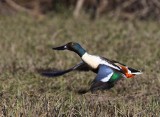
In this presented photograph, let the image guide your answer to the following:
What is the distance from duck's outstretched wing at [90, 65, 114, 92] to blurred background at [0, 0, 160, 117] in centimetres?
14

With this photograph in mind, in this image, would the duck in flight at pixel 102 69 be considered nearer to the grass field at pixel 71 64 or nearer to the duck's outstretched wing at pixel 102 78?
the duck's outstretched wing at pixel 102 78

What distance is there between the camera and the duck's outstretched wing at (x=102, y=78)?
15.6 feet

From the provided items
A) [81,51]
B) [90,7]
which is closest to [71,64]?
[81,51]

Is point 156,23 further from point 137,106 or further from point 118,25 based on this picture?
point 137,106

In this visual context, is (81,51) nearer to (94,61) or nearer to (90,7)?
(94,61)

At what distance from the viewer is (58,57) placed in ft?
24.2

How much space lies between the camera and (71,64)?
7027 millimetres

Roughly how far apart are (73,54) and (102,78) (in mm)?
2815

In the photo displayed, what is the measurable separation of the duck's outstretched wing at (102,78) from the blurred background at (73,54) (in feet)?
0.47

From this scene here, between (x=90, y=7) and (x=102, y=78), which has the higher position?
(x=90, y=7)

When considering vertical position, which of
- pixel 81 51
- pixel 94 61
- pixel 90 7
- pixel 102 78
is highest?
pixel 90 7

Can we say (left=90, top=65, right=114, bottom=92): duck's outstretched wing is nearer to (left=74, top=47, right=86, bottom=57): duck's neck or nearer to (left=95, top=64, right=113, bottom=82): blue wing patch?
(left=95, top=64, right=113, bottom=82): blue wing patch

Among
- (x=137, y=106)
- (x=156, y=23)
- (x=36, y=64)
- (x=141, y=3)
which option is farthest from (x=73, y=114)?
(x=141, y=3)

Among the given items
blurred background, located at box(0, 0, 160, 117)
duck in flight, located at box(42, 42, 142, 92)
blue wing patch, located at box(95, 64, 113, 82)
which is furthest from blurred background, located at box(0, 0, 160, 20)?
blue wing patch, located at box(95, 64, 113, 82)
